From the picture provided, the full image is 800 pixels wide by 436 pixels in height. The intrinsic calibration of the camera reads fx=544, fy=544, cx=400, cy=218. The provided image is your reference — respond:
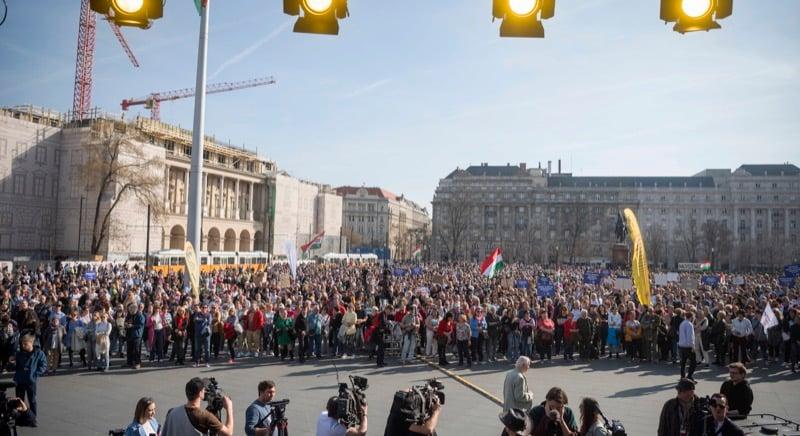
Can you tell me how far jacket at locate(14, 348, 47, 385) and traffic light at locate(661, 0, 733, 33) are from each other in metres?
10.4

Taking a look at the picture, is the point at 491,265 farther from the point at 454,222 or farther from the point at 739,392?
the point at 454,222

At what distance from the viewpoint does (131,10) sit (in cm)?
501

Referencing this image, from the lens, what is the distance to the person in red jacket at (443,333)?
50.3 ft

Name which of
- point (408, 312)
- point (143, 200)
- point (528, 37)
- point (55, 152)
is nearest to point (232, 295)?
point (408, 312)

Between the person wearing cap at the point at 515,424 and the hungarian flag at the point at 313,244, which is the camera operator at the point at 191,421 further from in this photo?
the hungarian flag at the point at 313,244

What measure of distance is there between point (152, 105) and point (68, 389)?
108 metres

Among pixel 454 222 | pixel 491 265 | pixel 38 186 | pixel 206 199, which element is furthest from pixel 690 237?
pixel 38 186

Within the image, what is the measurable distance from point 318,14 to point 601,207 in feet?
428

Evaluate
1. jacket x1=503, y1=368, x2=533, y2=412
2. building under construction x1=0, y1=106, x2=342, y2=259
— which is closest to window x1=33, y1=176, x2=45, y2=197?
building under construction x1=0, y1=106, x2=342, y2=259

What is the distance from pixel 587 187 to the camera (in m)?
129

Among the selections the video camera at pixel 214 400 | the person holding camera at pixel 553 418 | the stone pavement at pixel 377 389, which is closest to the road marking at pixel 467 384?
the stone pavement at pixel 377 389

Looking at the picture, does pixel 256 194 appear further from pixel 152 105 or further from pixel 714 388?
pixel 714 388

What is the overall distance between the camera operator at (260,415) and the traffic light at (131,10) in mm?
3826

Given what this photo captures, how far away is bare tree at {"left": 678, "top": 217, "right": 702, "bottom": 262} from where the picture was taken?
101806 millimetres
